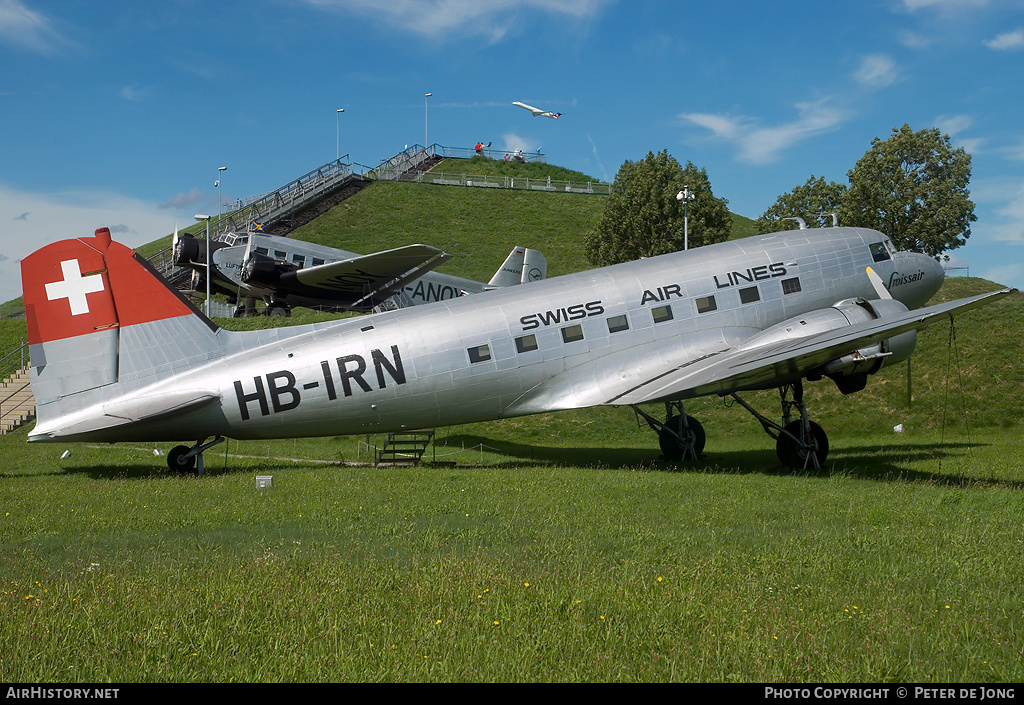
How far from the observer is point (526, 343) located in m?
17.6

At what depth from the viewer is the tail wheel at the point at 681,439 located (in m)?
19.8

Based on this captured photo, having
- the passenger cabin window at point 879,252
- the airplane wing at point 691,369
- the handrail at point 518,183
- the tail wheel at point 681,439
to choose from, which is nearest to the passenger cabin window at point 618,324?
the airplane wing at point 691,369

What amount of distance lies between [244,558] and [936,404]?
26229 millimetres

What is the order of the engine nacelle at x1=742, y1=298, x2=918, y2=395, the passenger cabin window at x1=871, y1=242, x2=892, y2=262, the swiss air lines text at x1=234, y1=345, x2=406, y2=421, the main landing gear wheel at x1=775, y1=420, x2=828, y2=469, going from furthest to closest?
the passenger cabin window at x1=871, y1=242, x2=892, y2=262, the main landing gear wheel at x1=775, y1=420, x2=828, y2=469, the engine nacelle at x1=742, y1=298, x2=918, y2=395, the swiss air lines text at x1=234, y1=345, x2=406, y2=421

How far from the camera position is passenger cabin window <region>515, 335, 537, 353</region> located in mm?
17531

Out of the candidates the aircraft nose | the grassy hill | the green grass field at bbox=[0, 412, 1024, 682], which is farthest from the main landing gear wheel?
the grassy hill

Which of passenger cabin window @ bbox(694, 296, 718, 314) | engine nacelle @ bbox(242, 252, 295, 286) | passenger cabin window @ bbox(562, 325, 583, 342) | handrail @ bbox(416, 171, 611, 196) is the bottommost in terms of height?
passenger cabin window @ bbox(562, 325, 583, 342)

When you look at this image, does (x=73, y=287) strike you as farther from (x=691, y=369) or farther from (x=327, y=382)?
(x=691, y=369)

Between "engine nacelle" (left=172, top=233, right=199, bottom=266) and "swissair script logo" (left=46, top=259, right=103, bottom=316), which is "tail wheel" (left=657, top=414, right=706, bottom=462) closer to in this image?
"swissair script logo" (left=46, top=259, right=103, bottom=316)

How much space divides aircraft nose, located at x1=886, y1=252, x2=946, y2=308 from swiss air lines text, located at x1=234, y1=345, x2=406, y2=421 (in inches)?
513

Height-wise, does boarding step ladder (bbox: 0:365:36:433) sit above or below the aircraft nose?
below
